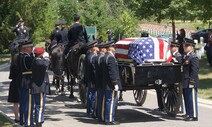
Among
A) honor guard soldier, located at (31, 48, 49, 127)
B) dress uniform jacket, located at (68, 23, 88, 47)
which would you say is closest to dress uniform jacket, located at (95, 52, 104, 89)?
honor guard soldier, located at (31, 48, 49, 127)

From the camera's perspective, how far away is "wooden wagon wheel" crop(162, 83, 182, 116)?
38.8ft

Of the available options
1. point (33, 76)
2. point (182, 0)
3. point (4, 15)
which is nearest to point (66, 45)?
point (33, 76)

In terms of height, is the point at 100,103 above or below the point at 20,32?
below

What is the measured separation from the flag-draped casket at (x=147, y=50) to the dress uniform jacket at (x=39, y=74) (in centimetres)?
214

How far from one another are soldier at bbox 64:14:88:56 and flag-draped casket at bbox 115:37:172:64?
3378mm

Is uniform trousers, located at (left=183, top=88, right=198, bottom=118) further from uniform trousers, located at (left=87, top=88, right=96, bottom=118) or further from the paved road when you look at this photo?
uniform trousers, located at (left=87, top=88, right=96, bottom=118)

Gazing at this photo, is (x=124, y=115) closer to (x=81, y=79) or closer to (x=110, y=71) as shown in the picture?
(x=81, y=79)

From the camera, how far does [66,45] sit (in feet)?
51.8

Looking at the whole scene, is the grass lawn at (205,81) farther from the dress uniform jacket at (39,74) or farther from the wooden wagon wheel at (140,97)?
the dress uniform jacket at (39,74)

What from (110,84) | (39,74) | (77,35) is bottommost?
(110,84)

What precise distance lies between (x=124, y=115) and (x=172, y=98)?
140 cm

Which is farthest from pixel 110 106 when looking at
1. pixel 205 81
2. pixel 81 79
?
pixel 205 81

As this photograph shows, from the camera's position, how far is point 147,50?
37.4 ft

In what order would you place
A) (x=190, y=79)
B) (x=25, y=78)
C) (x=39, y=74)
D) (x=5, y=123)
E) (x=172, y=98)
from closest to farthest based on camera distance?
(x=39, y=74)
(x=25, y=78)
(x=5, y=123)
(x=190, y=79)
(x=172, y=98)
